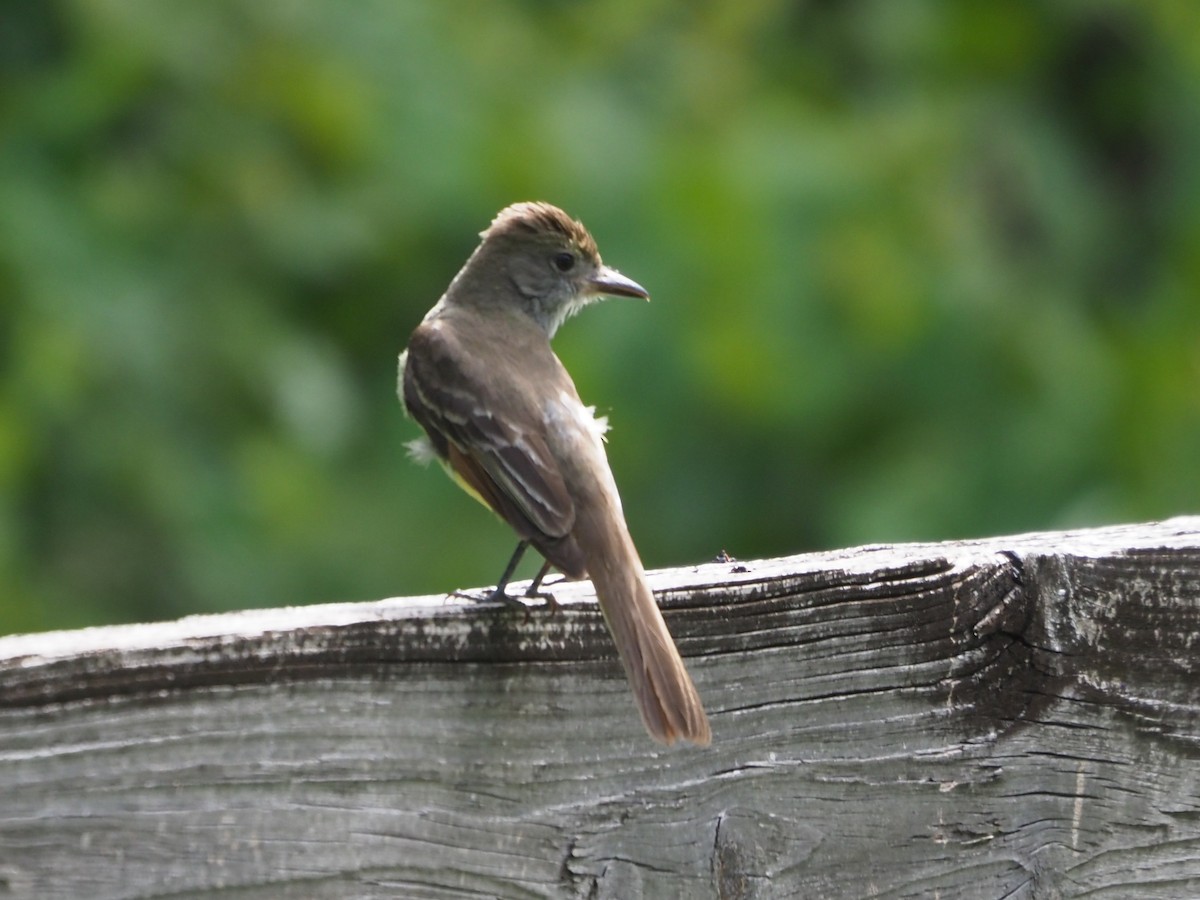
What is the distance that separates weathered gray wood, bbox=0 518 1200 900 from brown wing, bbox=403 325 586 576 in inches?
24.7

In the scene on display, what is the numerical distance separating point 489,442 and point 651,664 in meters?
1.51

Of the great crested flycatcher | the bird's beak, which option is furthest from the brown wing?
the bird's beak

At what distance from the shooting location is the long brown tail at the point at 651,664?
2445mm

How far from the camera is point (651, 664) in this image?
2475 millimetres

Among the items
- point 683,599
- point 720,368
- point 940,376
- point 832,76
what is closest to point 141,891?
point 683,599

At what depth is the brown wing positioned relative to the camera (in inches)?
138

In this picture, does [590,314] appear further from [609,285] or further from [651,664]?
[651,664]

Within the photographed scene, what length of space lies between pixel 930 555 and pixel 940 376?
4262 mm

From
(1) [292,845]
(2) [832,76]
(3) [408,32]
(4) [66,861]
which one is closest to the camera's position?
(4) [66,861]

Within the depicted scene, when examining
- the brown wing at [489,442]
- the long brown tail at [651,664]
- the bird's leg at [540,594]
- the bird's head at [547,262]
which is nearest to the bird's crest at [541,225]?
the bird's head at [547,262]

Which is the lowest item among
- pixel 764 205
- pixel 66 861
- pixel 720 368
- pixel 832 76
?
pixel 66 861

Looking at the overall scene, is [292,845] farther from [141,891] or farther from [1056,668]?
[1056,668]

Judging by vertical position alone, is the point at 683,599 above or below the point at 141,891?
above

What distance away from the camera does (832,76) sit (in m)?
7.86
